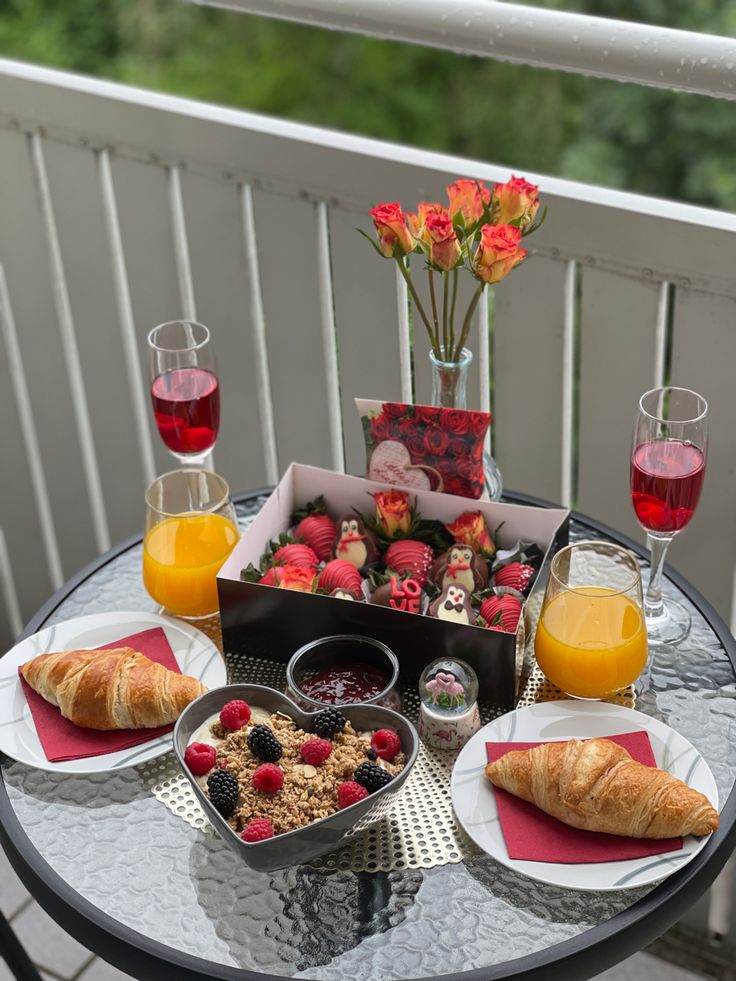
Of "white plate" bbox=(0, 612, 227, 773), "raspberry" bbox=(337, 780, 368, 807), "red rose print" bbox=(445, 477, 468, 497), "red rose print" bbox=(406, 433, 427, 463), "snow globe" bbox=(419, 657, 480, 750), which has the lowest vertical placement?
"white plate" bbox=(0, 612, 227, 773)

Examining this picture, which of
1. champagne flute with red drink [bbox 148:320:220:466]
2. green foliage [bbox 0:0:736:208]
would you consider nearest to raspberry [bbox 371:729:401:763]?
champagne flute with red drink [bbox 148:320:220:466]

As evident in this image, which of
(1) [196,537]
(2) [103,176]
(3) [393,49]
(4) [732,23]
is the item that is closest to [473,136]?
(3) [393,49]

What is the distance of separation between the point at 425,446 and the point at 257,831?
51 centimetres

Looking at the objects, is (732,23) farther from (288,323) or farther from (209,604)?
(209,604)

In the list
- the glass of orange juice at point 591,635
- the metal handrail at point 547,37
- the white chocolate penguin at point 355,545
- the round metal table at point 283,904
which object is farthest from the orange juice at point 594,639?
the metal handrail at point 547,37

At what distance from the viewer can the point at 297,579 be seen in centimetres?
128

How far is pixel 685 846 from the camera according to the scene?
104 centimetres

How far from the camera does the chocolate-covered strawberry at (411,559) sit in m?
1.29

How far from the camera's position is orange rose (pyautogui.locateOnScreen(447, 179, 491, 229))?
1228mm

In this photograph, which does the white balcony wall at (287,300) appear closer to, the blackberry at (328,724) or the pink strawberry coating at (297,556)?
the pink strawberry coating at (297,556)

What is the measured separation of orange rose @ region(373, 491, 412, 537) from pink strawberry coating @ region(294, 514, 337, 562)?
6 cm

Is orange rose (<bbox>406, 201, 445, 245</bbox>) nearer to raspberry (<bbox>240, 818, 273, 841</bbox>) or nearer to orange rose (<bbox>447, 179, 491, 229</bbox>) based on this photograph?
orange rose (<bbox>447, 179, 491, 229</bbox>)

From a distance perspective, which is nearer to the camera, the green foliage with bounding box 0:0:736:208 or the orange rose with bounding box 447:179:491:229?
the orange rose with bounding box 447:179:491:229

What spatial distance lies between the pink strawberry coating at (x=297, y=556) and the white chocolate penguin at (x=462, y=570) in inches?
5.3
